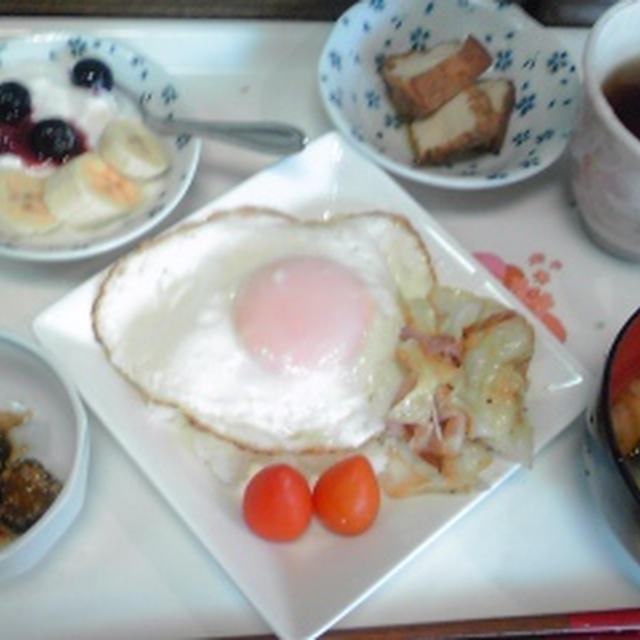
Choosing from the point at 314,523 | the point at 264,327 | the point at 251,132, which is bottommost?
the point at 314,523

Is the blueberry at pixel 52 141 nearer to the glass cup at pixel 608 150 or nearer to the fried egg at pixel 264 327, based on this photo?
the fried egg at pixel 264 327

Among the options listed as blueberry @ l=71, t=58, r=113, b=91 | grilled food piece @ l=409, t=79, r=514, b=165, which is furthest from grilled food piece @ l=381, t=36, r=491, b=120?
blueberry @ l=71, t=58, r=113, b=91

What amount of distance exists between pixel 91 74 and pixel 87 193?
241 millimetres

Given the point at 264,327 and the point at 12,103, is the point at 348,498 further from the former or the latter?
the point at 12,103

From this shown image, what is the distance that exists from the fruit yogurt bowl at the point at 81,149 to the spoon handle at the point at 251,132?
0.07ft

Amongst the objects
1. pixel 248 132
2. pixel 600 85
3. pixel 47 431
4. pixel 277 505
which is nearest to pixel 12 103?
pixel 248 132

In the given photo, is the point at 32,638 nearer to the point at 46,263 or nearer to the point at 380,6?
the point at 46,263

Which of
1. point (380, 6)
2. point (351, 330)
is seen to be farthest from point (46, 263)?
point (380, 6)

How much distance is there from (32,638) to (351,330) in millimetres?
562

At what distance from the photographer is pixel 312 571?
112cm

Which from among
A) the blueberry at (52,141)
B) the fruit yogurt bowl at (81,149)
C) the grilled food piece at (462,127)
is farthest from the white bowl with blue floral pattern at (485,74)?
the blueberry at (52,141)

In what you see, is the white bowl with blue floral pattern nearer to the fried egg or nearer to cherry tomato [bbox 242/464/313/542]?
the fried egg

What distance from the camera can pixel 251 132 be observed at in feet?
4.63

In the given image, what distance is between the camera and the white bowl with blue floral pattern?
1.46 metres
